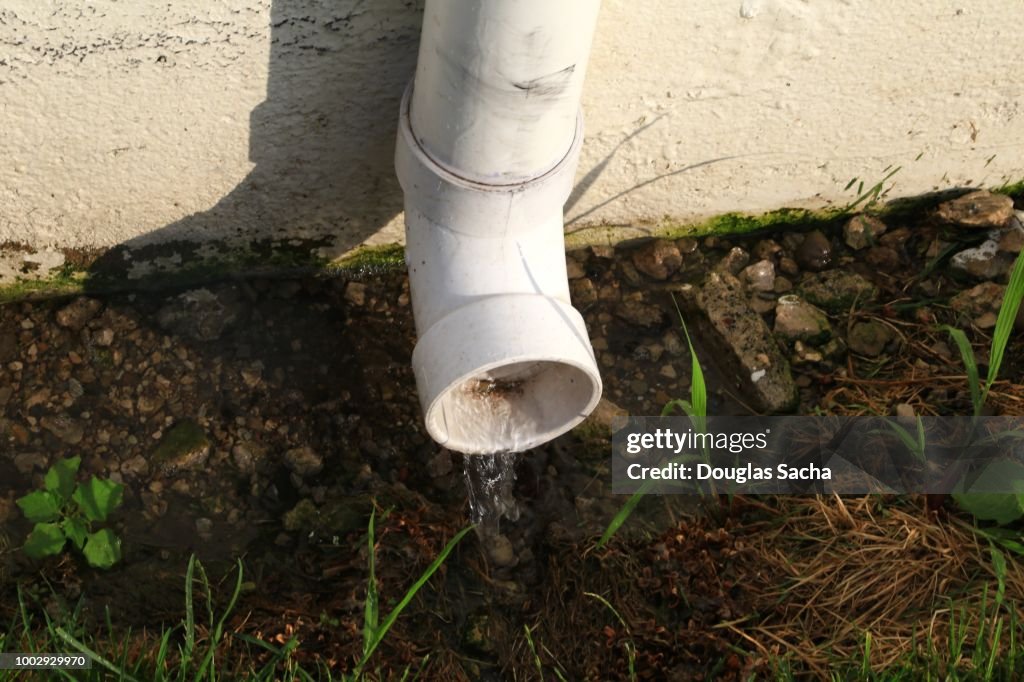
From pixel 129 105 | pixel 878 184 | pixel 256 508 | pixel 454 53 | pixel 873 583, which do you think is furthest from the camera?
pixel 878 184

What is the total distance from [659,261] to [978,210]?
0.77 metres

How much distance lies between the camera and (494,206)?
67.4 inches

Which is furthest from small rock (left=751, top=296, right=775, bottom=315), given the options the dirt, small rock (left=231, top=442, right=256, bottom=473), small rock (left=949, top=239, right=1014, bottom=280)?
small rock (left=231, top=442, right=256, bottom=473)

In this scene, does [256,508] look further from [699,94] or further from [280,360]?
[699,94]

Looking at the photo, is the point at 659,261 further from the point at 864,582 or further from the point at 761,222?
the point at 864,582

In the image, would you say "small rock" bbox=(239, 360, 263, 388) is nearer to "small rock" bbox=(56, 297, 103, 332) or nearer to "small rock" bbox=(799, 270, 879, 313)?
"small rock" bbox=(56, 297, 103, 332)

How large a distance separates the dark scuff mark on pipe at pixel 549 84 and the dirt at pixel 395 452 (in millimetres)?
661

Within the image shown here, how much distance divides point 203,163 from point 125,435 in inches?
24.2

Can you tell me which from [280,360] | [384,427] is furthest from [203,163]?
[384,427]

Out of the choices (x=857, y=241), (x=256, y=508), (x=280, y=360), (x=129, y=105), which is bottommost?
(x=256, y=508)

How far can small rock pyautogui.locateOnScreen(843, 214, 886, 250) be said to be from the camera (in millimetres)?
2451

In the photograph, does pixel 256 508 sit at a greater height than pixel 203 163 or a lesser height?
lesser

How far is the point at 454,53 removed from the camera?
1509 millimetres

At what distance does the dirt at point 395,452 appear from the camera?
194cm
